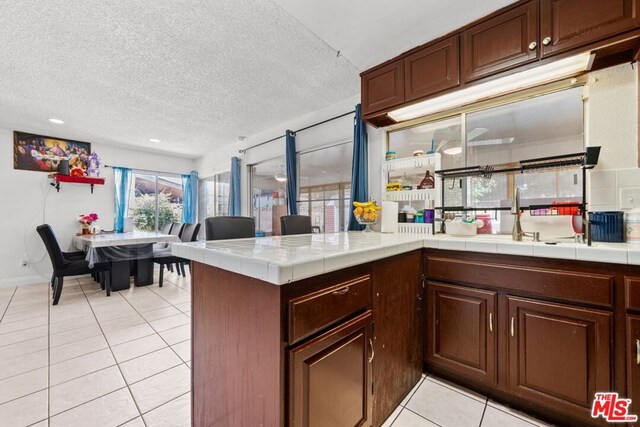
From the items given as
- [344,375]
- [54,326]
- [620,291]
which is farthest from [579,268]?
[54,326]

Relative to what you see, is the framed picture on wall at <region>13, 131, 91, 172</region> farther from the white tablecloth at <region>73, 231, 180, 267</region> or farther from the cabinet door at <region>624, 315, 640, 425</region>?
the cabinet door at <region>624, 315, 640, 425</region>

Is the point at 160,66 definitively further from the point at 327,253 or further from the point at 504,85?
the point at 504,85

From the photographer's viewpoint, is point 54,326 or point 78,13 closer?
point 78,13

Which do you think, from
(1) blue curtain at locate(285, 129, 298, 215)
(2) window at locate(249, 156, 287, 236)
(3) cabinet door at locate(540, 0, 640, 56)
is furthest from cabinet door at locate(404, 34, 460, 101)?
(2) window at locate(249, 156, 287, 236)

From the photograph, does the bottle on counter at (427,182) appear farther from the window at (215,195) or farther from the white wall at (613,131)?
the window at (215,195)

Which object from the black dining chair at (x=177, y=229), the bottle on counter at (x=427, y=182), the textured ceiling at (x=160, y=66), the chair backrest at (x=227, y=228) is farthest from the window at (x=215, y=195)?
the bottle on counter at (x=427, y=182)

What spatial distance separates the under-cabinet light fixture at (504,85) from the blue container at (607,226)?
92 centimetres

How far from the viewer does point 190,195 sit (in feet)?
20.2

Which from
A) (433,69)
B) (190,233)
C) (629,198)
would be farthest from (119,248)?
(629,198)

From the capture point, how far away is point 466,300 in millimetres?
1553

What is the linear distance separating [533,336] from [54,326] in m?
4.02

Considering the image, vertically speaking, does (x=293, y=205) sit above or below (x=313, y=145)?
below

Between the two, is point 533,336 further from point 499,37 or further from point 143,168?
point 143,168

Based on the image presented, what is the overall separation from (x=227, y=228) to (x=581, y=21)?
2.49 m
